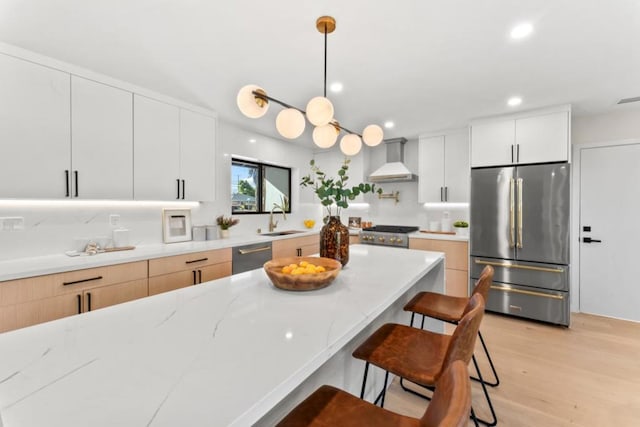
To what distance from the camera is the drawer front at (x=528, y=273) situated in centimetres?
314

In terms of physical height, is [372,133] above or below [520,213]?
above

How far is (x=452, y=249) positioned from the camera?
149 inches

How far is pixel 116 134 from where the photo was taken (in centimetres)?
A: 249

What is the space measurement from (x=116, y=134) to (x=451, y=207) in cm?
422

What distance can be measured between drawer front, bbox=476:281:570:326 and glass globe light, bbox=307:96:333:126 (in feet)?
10.2

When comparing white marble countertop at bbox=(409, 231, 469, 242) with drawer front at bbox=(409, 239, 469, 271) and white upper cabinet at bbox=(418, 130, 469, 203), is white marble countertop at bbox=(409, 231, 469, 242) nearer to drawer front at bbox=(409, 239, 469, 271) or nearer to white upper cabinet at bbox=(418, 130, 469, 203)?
drawer front at bbox=(409, 239, 469, 271)

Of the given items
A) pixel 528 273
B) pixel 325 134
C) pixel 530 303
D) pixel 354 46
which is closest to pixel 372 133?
pixel 325 134

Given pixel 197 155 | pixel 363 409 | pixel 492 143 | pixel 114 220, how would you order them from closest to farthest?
pixel 363 409, pixel 114 220, pixel 197 155, pixel 492 143

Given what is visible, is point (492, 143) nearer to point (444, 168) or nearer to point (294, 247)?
point (444, 168)

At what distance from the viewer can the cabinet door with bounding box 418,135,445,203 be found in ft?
13.7

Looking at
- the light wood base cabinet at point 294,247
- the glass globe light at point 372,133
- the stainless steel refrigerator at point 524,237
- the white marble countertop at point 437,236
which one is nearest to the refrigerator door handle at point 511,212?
the stainless steel refrigerator at point 524,237

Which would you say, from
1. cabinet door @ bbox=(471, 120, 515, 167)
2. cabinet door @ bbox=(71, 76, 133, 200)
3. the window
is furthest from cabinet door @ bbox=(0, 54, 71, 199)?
cabinet door @ bbox=(471, 120, 515, 167)

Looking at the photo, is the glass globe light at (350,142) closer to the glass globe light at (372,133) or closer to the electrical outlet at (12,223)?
the glass globe light at (372,133)

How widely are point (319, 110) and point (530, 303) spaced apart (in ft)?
10.9
